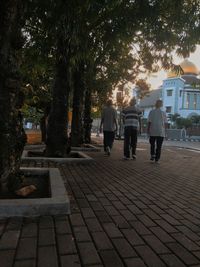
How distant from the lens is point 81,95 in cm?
1515

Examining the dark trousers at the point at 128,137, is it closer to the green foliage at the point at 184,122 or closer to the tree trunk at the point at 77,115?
the tree trunk at the point at 77,115

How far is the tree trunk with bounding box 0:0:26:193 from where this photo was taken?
472 centimetres

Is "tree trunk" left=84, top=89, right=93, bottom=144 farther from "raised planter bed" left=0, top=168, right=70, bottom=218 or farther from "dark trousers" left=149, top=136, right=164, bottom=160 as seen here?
"raised planter bed" left=0, top=168, right=70, bottom=218

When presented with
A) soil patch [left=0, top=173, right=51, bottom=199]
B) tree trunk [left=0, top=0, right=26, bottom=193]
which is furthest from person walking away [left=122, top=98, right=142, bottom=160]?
tree trunk [left=0, top=0, right=26, bottom=193]

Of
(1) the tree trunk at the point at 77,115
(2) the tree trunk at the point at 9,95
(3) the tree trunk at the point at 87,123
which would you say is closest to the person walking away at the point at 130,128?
(1) the tree trunk at the point at 77,115

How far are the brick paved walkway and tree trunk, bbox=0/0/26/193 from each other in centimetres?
93

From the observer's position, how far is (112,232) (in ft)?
12.1

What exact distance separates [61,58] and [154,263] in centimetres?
776

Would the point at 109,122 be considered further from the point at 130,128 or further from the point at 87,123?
A: the point at 87,123

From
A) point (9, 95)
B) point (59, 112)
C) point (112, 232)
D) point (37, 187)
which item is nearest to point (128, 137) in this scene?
point (59, 112)

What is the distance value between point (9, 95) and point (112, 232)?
7.39 feet

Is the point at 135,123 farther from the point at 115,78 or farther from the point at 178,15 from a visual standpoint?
the point at 115,78

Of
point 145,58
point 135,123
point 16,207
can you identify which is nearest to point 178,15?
point 135,123

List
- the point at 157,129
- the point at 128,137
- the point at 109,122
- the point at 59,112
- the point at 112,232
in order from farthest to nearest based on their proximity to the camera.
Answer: the point at 109,122 < the point at 128,137 < the point at 157,129 < the point at 59,112 < the point at 112,232
